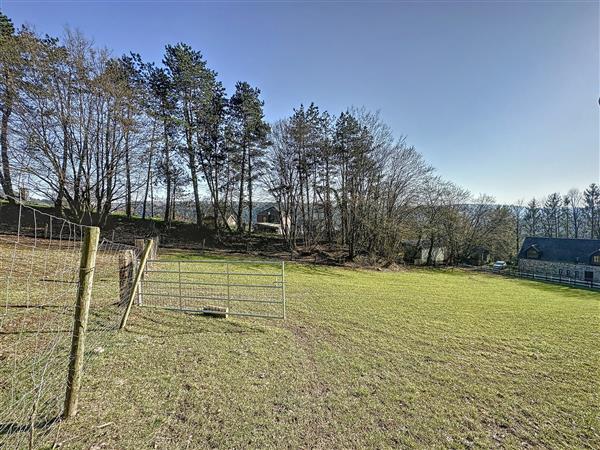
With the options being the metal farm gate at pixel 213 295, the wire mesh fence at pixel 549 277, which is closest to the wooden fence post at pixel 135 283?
the metal farm gate at pixel 213 295

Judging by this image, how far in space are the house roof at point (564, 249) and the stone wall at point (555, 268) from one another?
0.53 metres

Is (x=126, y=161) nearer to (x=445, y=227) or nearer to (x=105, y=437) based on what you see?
(x=105, y=437)

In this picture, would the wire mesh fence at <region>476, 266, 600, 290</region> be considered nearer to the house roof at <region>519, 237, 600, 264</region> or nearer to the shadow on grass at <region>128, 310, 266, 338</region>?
the house roof at <region>519, 237, 600, 264</region>

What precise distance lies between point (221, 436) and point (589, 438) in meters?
3.98

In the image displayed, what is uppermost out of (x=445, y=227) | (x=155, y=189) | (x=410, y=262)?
(x=155, y=189)

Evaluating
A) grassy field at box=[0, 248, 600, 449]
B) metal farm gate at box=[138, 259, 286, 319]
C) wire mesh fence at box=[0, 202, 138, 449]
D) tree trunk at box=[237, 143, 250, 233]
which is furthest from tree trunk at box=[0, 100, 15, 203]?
tree trunk at box=[237, 143, 250, 233]

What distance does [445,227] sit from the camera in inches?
1292

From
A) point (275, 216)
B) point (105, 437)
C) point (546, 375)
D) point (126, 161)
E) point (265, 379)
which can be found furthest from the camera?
point (275, 216)

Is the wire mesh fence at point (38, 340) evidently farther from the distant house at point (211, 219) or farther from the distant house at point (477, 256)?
the distant house at point (477, 256)

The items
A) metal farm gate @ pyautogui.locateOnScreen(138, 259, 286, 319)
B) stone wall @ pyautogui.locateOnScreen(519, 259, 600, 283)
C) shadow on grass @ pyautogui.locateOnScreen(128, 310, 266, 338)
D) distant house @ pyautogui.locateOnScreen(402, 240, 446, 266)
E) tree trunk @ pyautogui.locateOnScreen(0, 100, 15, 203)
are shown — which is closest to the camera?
shadow on grass @ pyautogui.locateOnScreen(128, 310, 266, 338)

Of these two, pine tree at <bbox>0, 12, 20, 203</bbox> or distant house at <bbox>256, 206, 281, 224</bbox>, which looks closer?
pine tree at <bbox>0, 12, 20, 203</bbox>

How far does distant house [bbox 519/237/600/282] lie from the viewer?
100 feet

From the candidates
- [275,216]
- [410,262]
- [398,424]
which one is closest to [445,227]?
[410,262]

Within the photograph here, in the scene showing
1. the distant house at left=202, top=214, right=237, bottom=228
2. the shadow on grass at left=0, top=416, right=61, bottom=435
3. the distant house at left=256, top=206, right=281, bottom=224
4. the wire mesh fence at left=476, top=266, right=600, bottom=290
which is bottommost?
the wire mesh fence at left=476, top=266, right=600, bottom=290
